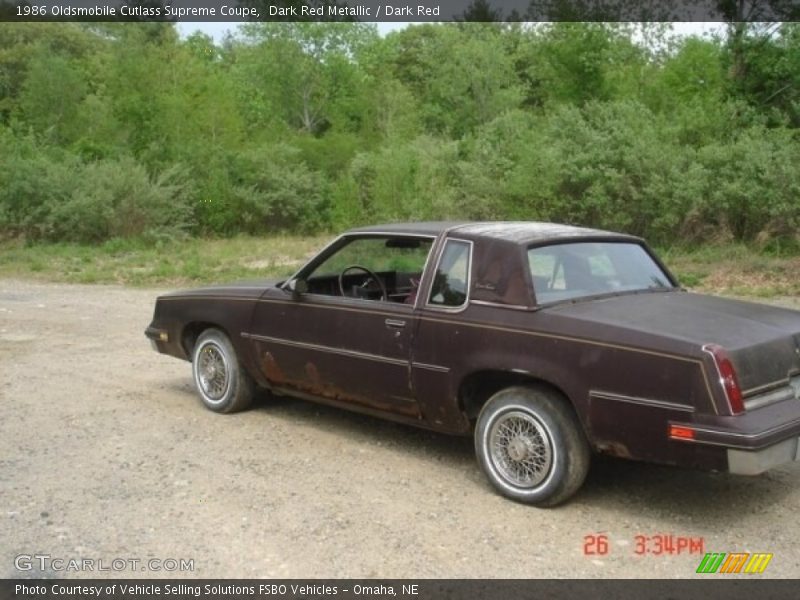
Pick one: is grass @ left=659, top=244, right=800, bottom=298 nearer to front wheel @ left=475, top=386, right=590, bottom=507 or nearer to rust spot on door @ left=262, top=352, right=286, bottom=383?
rust spot on door @ left=262, top=352, right=286, bottom=383

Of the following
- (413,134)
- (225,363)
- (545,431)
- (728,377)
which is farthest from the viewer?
(413,134)

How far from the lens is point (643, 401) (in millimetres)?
4684

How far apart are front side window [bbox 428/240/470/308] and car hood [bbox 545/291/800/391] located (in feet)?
2.19

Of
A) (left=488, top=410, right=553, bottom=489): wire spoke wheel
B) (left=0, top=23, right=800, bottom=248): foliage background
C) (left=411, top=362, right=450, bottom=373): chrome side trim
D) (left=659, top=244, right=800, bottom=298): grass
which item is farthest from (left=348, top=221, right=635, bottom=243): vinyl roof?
(left=0, top=23, right=800, bottom=248): foliage background

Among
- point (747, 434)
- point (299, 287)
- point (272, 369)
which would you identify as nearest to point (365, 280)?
point (299, 287)

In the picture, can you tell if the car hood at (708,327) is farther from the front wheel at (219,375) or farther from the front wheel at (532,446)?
the front wheel at (219,375)

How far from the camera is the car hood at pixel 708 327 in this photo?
4688mm

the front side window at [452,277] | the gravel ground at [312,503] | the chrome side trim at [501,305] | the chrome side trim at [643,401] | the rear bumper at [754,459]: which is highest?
the front side window at [452,277]

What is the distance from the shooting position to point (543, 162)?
18891mm

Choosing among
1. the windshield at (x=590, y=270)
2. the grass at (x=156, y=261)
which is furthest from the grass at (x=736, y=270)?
the windshield at (x=590, y=270)

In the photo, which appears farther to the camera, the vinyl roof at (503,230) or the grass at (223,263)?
the grass at (223,263)

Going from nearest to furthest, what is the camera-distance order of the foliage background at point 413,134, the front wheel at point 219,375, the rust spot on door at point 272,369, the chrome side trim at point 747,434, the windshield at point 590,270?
the chrome side trim at point 747,434, the windshield at point 590,270, the rust spot on door at point 272,369, the front wheel at point 219,375, the foliage background at point 413,134

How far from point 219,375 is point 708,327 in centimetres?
392

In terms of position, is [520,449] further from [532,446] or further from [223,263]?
[223,263]
